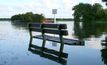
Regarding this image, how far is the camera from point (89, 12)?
12938 cm

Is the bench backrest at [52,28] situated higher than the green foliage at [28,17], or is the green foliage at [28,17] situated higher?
the bench backrest at [52,28]

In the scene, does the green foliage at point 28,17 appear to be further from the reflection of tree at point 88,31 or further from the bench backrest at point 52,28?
the bench backrest at point 52,28

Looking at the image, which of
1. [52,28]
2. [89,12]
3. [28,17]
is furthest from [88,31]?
[28,17]

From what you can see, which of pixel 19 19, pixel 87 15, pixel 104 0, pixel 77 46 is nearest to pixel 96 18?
pixel 87 15

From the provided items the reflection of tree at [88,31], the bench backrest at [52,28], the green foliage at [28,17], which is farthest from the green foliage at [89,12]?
the bench backrest at [52,28]

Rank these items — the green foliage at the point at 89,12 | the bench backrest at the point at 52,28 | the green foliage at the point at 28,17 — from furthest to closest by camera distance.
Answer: the green foliage at the point at 89,12
the green foliage at the point at 28,17
the bench backrest at the point at 52,28

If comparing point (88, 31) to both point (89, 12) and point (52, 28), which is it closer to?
point (52, 28)

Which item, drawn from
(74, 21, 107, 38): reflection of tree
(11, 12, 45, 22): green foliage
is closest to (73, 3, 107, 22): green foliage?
(11, 12, 45, 22): green foliage

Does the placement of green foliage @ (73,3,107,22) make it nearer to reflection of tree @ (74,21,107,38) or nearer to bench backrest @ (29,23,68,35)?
reflection of tree @ (74,21,107,38)

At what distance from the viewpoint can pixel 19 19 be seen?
5507 inches

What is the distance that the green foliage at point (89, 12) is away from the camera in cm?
12506

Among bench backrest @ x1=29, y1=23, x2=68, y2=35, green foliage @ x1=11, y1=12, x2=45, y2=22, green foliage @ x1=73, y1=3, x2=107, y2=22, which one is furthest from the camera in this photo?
green foliage @ x1=73, y1=3, x2=107, y2=22

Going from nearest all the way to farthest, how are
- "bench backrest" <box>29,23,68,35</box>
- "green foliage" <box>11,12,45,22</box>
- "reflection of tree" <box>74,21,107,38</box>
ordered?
Answer: 1. "bench backrest" <box>29,23,68,35</box>
2. "reflection of tree" <box>74,21,107,38</box>
3. "green foliage" <box>11,12,45,22</box>

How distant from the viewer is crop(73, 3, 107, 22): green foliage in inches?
4924
